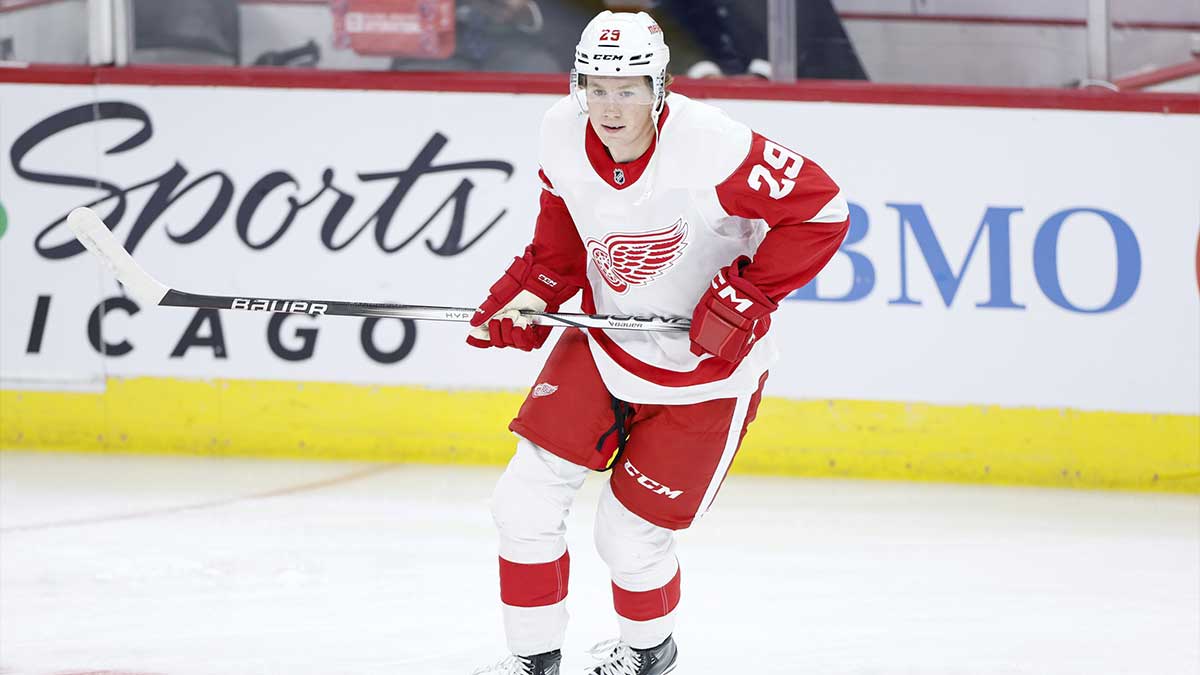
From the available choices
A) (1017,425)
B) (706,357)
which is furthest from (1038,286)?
(706,357)

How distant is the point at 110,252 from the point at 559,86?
6.41 feet

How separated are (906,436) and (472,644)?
1.85 m

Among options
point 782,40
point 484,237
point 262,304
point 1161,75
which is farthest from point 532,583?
point 1161,75

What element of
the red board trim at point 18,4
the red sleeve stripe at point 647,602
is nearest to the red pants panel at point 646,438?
the red sleeve stripe at point 647,602

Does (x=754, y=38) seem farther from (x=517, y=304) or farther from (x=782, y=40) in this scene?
(x=517, y=304)

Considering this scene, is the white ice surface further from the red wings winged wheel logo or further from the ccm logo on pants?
the red wings winged wheel logo

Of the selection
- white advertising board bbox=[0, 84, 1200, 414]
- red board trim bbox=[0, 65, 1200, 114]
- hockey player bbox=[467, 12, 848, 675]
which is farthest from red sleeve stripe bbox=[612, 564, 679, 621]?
red board trim bbox=[0, 65, 1200, 114]

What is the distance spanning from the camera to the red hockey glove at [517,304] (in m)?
2.64

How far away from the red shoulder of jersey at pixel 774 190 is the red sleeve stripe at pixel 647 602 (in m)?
0.63

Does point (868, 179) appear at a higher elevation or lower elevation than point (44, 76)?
lower

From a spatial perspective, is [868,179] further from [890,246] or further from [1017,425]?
[1017,425]

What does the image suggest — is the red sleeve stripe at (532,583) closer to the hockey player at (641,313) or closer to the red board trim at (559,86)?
the hockey player at (641,313)

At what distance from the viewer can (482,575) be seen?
3467 mm

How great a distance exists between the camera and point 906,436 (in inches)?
175
